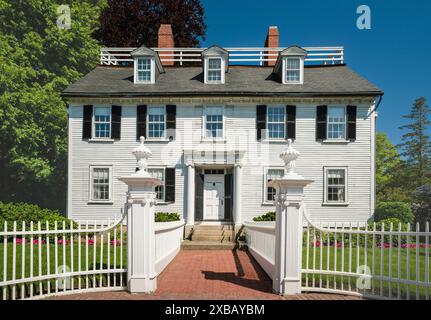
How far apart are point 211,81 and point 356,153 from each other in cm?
850

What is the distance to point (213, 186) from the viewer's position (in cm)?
1638

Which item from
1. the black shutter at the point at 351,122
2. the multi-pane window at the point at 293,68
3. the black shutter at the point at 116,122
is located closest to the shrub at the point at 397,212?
the black shutter at the point at 351,122

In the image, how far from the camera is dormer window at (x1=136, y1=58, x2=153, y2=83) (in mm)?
17219

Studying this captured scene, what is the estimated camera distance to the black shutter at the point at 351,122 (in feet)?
51.9

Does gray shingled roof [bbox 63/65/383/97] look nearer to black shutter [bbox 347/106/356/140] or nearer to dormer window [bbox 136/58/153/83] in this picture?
dormer window [bbox 136/58/153/83]

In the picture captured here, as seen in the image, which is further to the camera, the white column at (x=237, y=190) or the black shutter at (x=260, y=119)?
the black shutter at (x=260, y=119)

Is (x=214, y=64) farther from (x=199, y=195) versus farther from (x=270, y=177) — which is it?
(x=199, y=195)

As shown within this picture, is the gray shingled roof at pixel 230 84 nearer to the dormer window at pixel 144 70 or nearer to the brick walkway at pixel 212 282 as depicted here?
the dormer window at pixel 144 70

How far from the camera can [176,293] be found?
20.0ft

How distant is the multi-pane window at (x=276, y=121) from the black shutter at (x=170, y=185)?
5433mm

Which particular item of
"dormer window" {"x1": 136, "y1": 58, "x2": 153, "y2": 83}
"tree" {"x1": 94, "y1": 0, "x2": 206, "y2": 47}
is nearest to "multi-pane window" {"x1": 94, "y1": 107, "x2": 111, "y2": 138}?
"dormer window" {"x1": 136, "y1": 58, "x2": 153, "y2": 83}

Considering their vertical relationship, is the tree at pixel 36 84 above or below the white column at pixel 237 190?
above

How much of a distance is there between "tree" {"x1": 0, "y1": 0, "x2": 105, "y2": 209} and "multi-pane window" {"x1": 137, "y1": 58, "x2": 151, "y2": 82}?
9.41 meters

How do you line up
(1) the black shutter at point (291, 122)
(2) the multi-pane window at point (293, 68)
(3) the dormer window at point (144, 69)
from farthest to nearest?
(3) the dormer window at point (144, 69), (2) the multi-pane window at point (293, 68), (1) the black shutter at point (291, 122)
